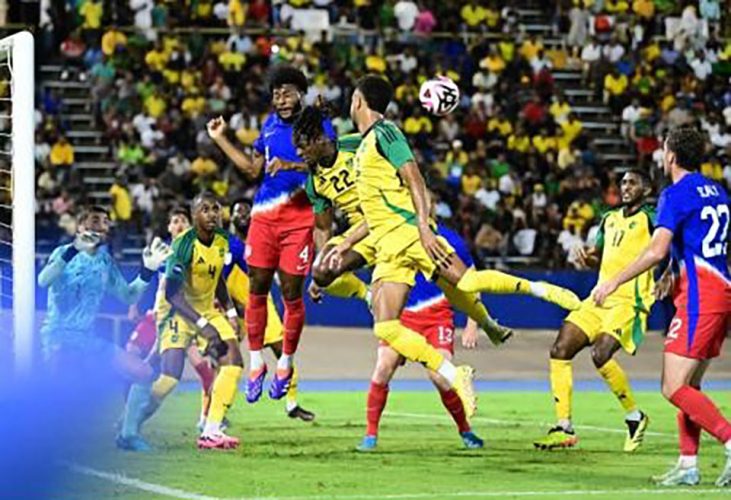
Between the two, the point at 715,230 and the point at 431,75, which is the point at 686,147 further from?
the point at 431,75

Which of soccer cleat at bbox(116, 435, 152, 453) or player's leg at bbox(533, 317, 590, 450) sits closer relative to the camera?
soccer cleat at bbox(116, 435, 152, 453)

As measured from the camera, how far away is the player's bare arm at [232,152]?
14.7 metres

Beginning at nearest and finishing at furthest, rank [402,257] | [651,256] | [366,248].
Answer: [651,256] → [402,257] → [366,248]

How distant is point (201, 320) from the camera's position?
14109 mm

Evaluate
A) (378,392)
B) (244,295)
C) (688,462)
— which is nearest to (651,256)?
(688,462)

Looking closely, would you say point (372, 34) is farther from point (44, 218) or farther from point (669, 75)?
point (44, 218)

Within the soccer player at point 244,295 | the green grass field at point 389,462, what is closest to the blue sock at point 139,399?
the green grass field at point 389,462

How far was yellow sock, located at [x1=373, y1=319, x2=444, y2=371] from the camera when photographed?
13.0m

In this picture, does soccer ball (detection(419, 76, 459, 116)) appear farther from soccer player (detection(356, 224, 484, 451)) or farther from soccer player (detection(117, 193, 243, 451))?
soccer player (detection(117, 193, 243, 451))

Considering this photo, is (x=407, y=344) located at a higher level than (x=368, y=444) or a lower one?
higher

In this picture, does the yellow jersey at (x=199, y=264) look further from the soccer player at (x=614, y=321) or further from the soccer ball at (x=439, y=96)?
the soccer player at (x=614, y=321)

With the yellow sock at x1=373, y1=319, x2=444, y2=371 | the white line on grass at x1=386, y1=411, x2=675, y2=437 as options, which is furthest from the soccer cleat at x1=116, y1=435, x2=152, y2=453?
the white line on grass at x1=386, y1=411, x2=675, y2=437

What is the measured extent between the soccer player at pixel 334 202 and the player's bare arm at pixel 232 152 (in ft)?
2.16

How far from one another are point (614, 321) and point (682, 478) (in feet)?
10.6
